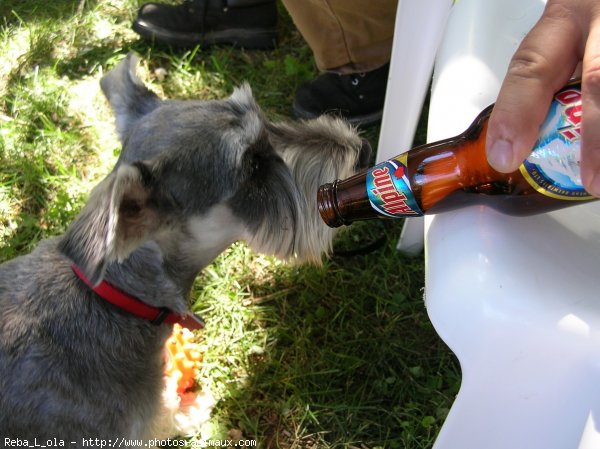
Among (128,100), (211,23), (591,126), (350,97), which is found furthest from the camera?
(211,23)

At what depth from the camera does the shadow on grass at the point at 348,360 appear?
251 centimetres

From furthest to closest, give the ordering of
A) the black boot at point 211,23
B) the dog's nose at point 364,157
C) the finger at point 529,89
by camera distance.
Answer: the black boot at point 211,23 → the dog's nose at point 364,157 → the finger at point 529,89

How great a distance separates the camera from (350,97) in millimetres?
3379

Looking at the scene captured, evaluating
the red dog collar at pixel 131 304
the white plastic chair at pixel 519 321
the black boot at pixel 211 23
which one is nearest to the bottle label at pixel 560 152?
the white plastic chair at pixel 519 321

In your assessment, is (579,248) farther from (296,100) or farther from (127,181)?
(296,100)

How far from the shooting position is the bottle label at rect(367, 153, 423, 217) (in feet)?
4.73

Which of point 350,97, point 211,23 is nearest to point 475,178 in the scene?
point 350,97

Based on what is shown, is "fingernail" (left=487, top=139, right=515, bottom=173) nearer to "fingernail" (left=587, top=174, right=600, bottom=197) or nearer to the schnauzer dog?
"fingernail" (left=587, top=174, right=600, bottom=197)

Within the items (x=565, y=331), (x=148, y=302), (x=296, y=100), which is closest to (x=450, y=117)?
(x=565, y=331)

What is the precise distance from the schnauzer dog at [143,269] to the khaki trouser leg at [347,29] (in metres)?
1.07

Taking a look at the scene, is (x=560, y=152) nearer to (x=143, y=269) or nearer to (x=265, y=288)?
(x=143, y=269)

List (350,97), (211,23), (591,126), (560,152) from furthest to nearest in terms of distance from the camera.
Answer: (211,23) → (350,97) → (560,152) → (591,126)

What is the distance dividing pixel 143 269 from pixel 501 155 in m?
1.36

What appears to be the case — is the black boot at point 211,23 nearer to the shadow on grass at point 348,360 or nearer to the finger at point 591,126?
the shadow on grass at point 348,360
